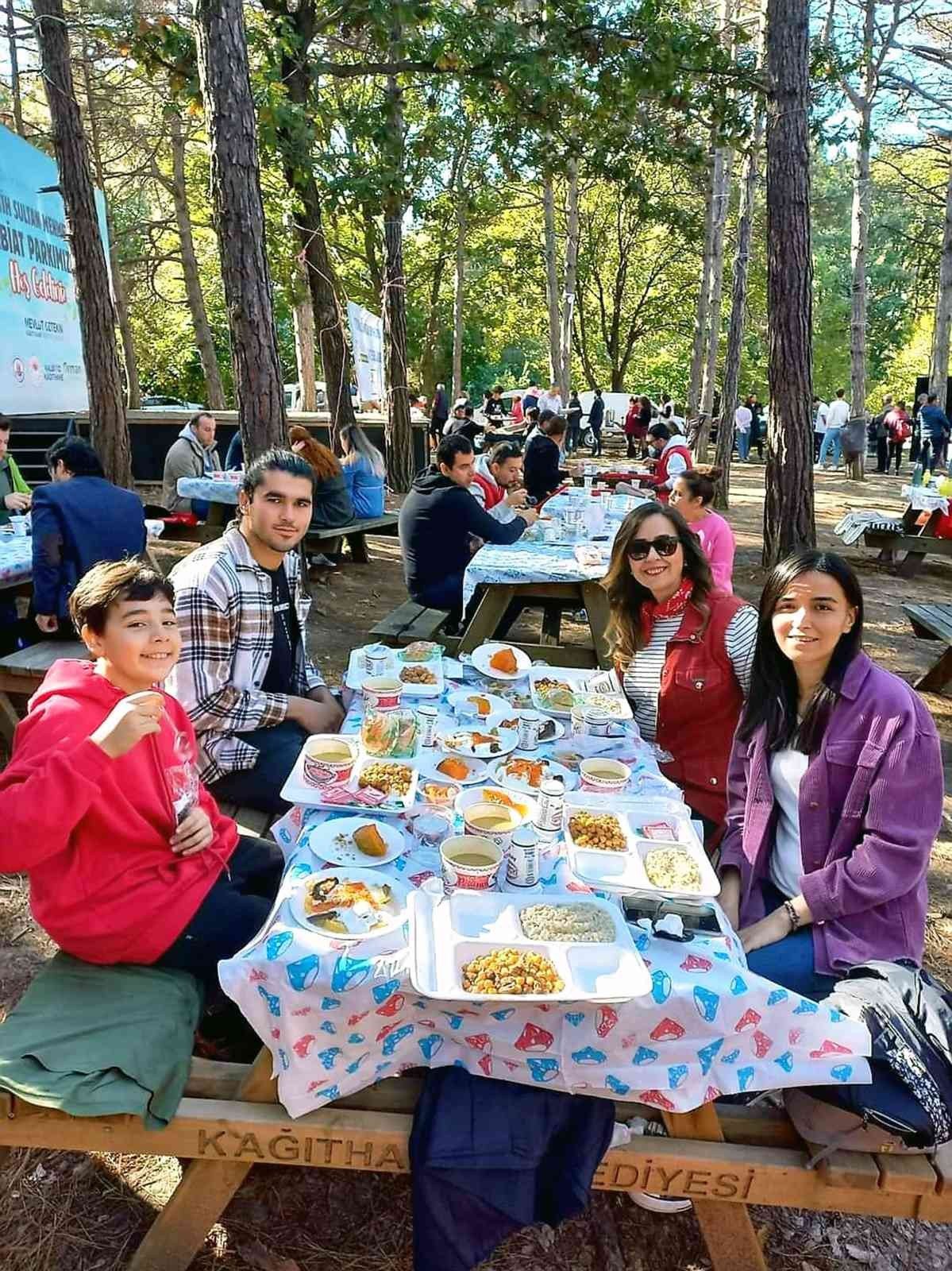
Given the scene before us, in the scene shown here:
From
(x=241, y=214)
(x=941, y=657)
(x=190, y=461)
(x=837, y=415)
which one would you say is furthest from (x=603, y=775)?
(x=837, y=415)

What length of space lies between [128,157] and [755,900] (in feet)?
73.9

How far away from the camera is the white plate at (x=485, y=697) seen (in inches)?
118

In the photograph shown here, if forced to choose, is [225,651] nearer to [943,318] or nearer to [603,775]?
[603,775]

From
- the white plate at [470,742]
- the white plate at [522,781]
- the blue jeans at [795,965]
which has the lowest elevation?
the blue jeans at [795,965]

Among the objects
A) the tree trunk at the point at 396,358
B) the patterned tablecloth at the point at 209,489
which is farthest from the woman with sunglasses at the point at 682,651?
the tree trunk at the point at 396,358

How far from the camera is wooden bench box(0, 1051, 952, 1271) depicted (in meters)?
1.78

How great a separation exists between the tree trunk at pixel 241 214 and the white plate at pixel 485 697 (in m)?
3.33

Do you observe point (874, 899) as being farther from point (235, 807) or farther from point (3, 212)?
point (3, 212)

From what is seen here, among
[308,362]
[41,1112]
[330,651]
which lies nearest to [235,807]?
[41,1112]

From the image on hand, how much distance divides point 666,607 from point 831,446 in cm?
2001

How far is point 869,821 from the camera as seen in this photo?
2145 millimetres

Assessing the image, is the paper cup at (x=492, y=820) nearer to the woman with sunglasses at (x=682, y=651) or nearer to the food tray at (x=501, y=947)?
the food tray at (x=501, y=947)

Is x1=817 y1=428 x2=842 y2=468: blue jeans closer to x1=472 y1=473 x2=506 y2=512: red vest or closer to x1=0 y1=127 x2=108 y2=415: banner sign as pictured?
x1=472 y1=473 x2=506 y2=512: red vest

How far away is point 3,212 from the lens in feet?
31.4
